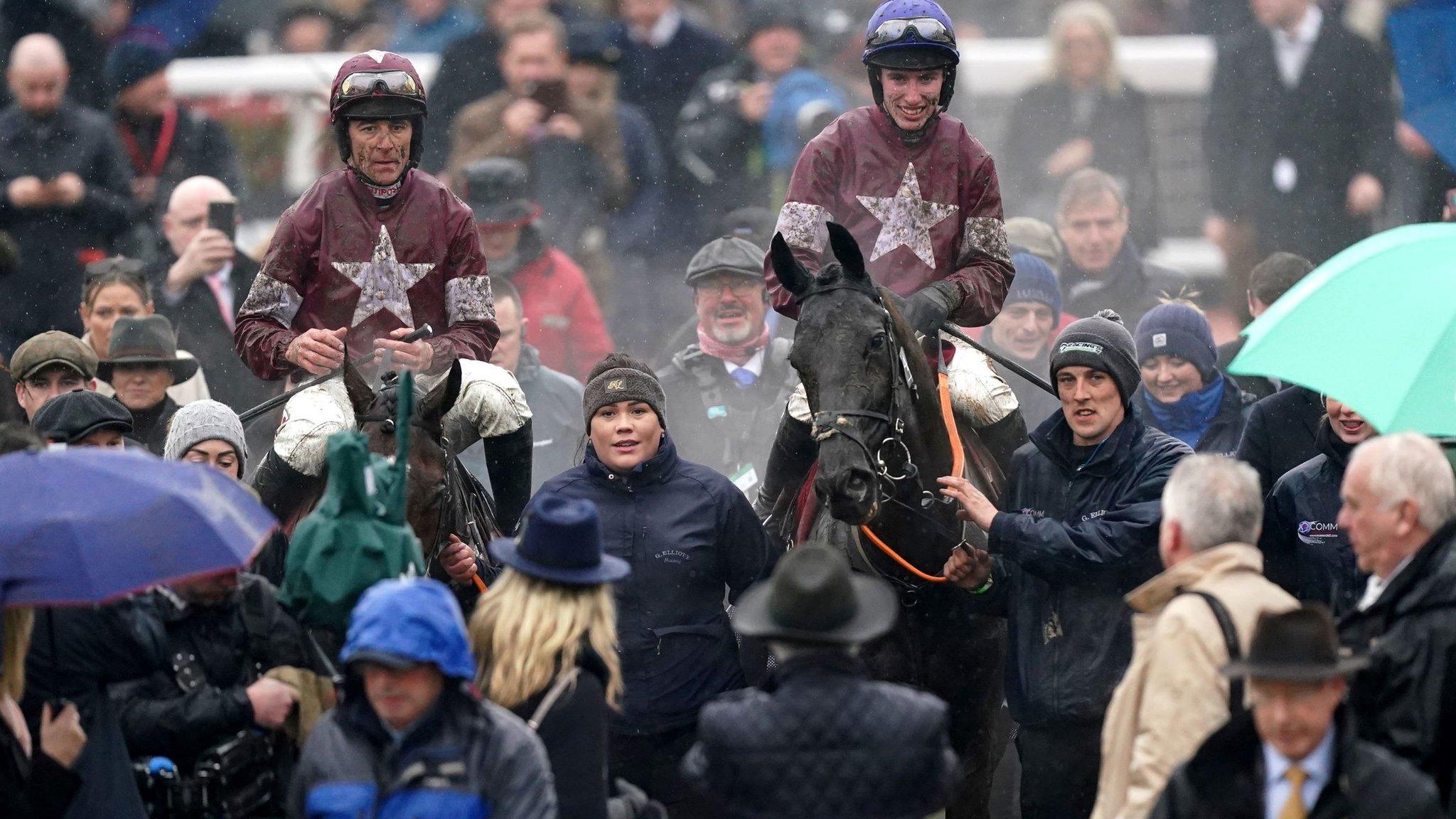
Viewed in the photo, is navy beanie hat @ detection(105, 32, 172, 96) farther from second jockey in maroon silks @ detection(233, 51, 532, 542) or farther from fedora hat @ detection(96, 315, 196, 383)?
second jockey in maroon silks @ detection(233, 51, 532, 542)

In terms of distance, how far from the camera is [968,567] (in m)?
6.45

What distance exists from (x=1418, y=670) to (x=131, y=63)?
9953 millimetres

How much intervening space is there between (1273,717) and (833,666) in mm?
977

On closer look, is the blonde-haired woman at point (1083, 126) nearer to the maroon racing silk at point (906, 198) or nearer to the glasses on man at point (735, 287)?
the glasses on man at point (735, 287)

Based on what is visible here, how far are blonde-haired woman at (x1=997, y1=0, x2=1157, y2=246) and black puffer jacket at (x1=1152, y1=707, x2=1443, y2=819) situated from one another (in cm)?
891

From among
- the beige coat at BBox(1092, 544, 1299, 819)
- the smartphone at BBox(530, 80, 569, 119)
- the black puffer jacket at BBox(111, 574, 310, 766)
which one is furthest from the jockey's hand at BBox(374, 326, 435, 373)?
the smartphone at BBox(530, 80, 569, 119)

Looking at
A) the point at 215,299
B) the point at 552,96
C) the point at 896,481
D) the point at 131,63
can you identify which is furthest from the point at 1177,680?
the point at 131,63

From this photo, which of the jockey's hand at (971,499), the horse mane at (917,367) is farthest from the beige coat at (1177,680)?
the horse mane at (917,367)

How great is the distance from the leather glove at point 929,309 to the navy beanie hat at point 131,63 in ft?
24.1

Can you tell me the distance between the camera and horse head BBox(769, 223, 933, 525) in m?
5.99

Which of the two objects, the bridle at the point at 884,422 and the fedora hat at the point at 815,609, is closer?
the fedora hat at the point at 815,609

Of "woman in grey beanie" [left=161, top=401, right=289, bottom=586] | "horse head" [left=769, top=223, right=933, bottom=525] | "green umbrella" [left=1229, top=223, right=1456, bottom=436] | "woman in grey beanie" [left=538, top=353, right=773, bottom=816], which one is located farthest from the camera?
"woman in grey beanie" [left=161, top=401, right=289, bottom=586]

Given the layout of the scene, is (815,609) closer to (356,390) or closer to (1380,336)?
(1380,336)

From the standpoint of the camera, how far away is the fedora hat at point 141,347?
892 cm
